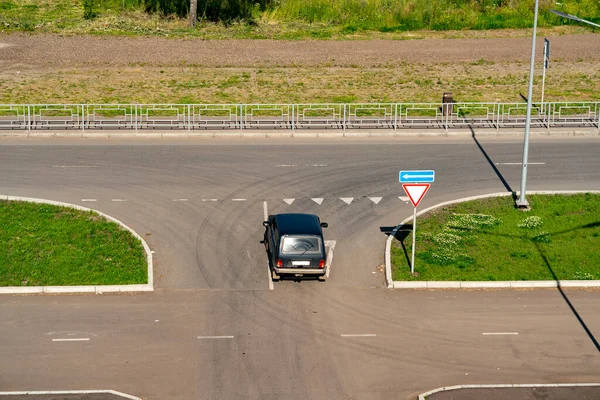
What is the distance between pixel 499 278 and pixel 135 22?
3882 centimetres

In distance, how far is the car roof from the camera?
962 inches

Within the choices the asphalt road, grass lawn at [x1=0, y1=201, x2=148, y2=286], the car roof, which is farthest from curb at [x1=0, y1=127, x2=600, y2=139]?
the car roof

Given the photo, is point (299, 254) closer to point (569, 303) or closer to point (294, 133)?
point (569, 303)

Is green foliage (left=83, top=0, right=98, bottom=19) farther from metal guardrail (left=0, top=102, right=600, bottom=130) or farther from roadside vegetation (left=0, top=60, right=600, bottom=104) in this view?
metal guardrail (left=0, top=102, right=600, bottom=130)

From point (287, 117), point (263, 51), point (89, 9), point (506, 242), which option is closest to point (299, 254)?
point (506, 242)

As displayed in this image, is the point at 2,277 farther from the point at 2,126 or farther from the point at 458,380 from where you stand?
the point at 2,126

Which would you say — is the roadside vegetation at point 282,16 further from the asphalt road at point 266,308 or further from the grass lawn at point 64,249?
the grass lawn at point 64,249

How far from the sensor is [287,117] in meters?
39.4

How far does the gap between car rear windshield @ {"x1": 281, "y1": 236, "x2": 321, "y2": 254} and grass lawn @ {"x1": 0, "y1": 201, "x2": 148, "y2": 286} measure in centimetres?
383

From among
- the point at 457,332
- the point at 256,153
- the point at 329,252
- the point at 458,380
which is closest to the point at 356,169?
the point at 256,153

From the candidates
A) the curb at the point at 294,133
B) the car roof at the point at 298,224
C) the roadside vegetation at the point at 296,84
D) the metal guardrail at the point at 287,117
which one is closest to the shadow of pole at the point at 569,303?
the car roof at the point at 298,224

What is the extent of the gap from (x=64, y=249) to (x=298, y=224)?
6619 millimetres

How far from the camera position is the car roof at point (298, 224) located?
2444cm

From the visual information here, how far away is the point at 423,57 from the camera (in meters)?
51.6
